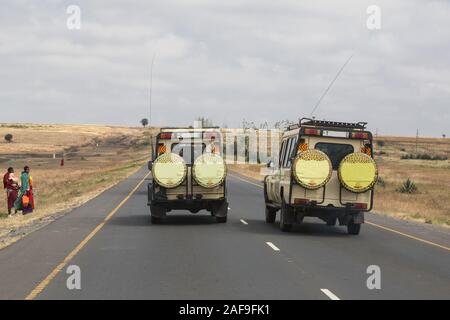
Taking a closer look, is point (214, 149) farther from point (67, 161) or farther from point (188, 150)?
point (67, 161)

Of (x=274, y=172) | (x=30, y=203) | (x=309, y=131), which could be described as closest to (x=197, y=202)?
(x=274, y=172)

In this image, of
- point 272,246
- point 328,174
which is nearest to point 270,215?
point 328,174

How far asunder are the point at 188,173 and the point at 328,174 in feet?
14.7

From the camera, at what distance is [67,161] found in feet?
338

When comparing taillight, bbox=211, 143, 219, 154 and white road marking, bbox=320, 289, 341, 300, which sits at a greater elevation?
taillight, bbox=211, 143, 219, 154

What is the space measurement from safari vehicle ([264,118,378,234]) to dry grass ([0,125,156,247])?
758 cm

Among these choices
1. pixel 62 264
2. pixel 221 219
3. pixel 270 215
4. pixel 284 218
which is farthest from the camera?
pixel 270 215

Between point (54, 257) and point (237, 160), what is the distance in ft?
324

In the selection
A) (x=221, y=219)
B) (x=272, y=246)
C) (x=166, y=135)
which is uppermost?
(x=166, y=135)

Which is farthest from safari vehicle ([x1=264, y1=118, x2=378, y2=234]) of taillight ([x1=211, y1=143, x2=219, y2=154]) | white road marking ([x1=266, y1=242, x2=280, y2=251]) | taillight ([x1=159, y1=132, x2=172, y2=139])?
taillight ([x1=159, y1=132, x2=172, y2=139])

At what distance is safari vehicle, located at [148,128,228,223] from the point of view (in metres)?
20.3

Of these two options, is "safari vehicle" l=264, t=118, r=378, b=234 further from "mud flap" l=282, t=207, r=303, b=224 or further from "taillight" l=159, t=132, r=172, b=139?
"taillight" l=159, t=132, r=172, b=139

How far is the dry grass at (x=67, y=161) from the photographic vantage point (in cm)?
4138

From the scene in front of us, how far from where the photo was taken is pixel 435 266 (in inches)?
537
